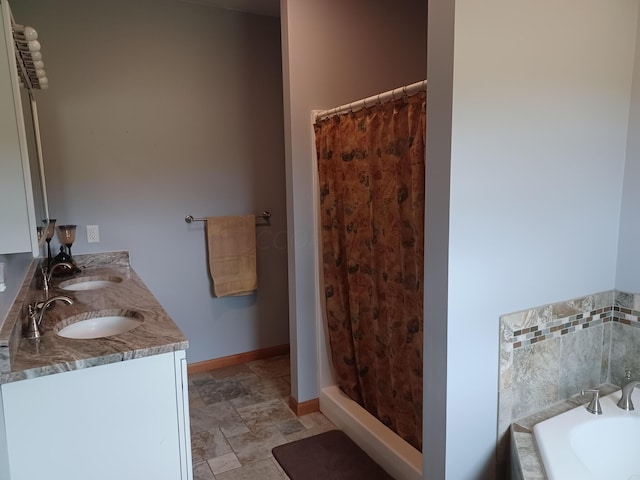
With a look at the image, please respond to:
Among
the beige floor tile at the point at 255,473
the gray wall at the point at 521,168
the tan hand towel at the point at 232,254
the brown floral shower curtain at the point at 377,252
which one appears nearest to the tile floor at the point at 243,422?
the beige floor tile at the point at 255,473

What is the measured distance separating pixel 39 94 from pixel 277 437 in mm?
2495

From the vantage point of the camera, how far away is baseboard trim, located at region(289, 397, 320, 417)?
2682mm

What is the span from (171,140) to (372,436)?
2314 millimetres

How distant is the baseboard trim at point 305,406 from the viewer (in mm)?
2682

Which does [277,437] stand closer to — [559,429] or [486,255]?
[559,429]

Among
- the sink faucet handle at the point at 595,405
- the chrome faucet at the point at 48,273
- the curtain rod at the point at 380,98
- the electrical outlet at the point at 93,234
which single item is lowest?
the sink faucet handle at the point at 595,405

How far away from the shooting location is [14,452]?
1.34 m

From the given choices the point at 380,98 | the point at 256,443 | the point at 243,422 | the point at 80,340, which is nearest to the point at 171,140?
the point at 380,98

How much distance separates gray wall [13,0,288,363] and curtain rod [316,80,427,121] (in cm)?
102

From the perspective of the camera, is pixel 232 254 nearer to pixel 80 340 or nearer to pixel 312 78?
pixel 312 78

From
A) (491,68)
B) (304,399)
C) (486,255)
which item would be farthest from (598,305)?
(304,399)

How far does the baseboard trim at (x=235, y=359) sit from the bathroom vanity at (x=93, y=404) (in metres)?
1.67

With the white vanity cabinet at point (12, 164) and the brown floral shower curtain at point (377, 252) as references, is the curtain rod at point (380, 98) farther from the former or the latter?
the white vanity cabinet at point (12, 164)

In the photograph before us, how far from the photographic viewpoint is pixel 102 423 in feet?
4.81
